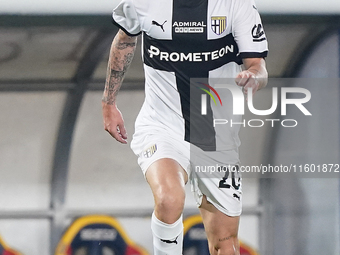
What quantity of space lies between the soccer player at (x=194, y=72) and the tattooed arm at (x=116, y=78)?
0.06m

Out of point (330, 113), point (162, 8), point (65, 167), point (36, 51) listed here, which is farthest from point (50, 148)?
point (330, 113)

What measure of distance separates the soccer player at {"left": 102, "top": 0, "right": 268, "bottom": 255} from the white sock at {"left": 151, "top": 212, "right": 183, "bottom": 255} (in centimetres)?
26

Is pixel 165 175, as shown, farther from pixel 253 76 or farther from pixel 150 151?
pixel 253 76

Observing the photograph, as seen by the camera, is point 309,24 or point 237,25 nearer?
point 237,25

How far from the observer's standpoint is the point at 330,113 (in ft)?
11.5

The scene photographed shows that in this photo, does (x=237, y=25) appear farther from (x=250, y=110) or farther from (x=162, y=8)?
(x=250, y=110)

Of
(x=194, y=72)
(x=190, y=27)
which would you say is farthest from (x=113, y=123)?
(x=190, y=27)

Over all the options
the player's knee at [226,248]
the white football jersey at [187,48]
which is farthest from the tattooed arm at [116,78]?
the player's knee at [226,248]

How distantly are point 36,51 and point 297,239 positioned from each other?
237cm

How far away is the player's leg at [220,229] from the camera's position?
2305 millimetres

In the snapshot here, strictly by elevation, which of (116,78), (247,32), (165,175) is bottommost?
(165,175)

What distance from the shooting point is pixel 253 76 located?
6.03 feet

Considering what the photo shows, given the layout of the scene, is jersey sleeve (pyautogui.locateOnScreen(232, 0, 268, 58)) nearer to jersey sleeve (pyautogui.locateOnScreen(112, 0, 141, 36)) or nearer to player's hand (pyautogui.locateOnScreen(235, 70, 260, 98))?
player's hand (pyautogui.locateOnScreen(235, 70, 260, 98))

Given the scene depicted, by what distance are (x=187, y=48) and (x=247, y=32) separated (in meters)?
0.28
